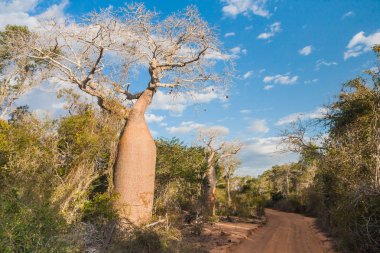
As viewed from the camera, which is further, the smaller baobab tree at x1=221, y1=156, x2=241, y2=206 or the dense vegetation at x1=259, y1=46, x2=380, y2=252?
the smaller baobab tree at x1=221, y1=156, x2=241, y2=206

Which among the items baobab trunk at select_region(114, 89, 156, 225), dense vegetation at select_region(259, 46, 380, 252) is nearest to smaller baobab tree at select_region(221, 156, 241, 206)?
dense vegetation at select_region(259, 46, 380, 252)

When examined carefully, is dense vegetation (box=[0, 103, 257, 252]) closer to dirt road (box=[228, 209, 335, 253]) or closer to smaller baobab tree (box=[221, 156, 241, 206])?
dirt road (box=[228, 209, 335, 253])

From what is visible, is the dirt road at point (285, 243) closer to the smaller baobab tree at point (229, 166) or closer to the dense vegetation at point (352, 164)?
the dense vegetation at point (352, 164)

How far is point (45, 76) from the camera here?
961 centimetres

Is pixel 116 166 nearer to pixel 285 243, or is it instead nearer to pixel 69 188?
pixel 69 188

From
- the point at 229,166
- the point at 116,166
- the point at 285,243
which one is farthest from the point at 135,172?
the point at 229,166

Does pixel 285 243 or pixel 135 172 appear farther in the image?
pixel 285 243

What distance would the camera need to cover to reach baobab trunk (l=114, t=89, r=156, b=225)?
25.6 feet

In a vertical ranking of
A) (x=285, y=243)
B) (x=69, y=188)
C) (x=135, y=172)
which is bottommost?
(x=285, y=243)

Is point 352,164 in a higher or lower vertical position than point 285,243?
higher

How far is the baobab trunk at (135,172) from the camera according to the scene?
25.6ft

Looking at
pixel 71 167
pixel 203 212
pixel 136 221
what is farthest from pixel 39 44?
pixel 203 212

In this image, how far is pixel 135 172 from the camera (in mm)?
7984

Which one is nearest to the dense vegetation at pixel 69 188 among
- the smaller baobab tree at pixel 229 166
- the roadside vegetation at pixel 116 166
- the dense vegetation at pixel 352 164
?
the roadside vegetation at pixel 116 166
